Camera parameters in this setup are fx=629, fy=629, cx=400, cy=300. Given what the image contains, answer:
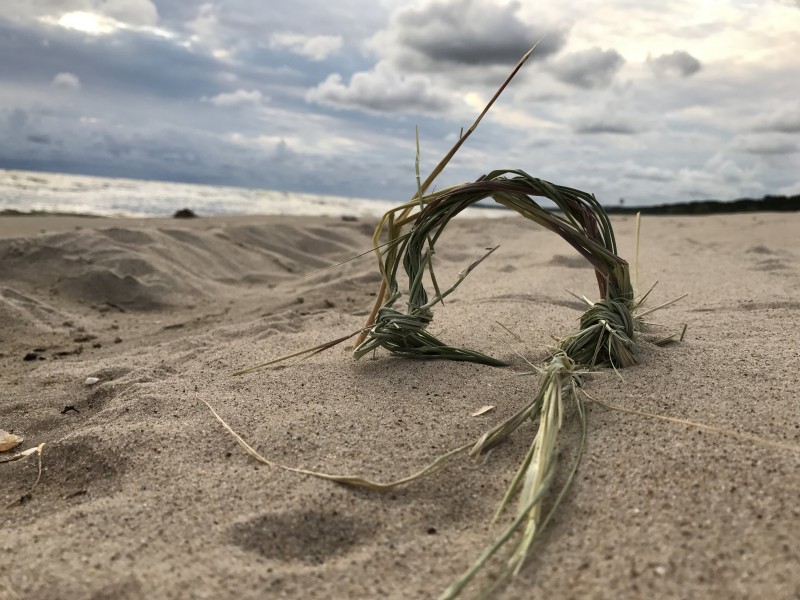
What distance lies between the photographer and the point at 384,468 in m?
1.25

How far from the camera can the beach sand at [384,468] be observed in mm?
950

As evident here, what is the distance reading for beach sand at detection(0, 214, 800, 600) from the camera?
37.4 inches

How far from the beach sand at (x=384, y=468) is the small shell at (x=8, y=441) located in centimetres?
10

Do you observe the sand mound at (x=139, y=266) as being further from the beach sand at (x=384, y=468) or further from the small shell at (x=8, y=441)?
the small shell at (x=8, y=441)

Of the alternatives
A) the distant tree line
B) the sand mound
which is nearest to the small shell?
the sand mound

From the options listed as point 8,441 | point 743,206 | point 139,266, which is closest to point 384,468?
point 8,441

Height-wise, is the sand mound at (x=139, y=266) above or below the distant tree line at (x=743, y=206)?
below

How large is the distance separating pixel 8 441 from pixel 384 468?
102 centimetres

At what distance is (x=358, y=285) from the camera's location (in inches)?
162

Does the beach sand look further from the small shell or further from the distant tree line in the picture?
the distant tree line

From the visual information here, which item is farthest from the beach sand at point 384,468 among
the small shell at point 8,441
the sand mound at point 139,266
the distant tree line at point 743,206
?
the distant tree line at point 743,206

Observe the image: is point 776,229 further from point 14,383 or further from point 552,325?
point 14,383

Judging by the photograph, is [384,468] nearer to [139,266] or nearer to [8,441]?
[8,441]

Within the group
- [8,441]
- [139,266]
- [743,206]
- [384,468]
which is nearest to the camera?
[384,468]
